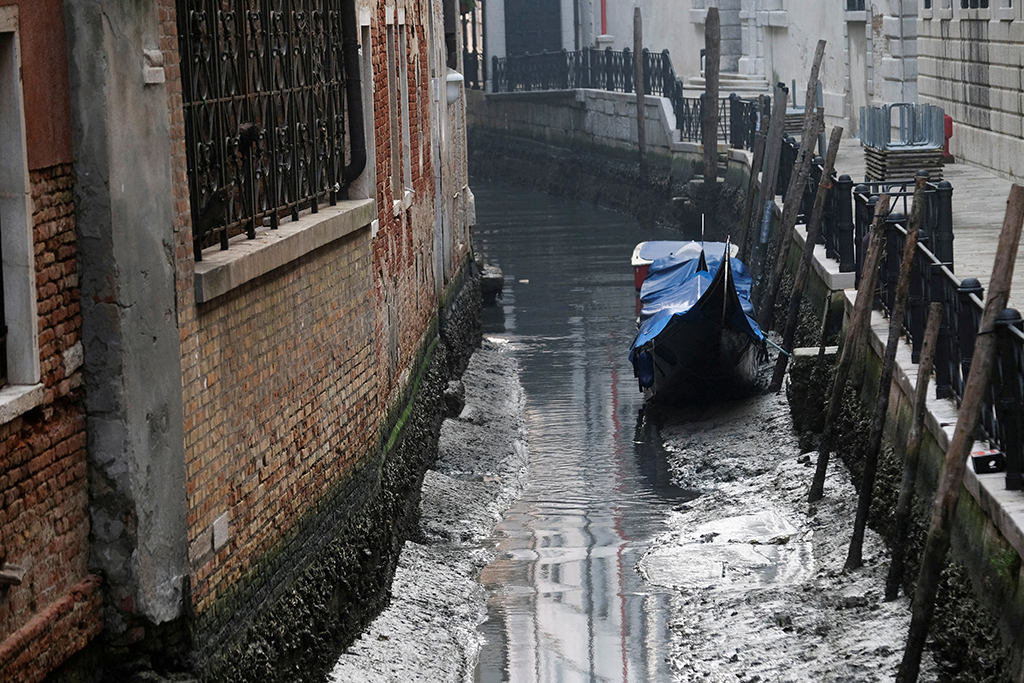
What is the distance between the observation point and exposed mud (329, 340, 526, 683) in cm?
780

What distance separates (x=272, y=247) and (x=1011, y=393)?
9.77ft

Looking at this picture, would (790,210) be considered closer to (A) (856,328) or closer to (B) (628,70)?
(A) (856,328)

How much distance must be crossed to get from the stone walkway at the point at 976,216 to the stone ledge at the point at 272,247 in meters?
4.04

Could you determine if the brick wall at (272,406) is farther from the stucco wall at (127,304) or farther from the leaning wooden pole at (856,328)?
the leaning wooden pole at (856,328)

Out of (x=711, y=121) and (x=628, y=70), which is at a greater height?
(x=628, y=70)

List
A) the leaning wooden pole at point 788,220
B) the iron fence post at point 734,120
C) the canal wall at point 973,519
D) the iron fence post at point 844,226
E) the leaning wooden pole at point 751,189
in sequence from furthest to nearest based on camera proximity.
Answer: the iron fence post at point 734,120 → the leaning wooden pole at point 751,189 → the leaning wooden pole at point 788,220 → the iron fence post at point 844,226 → the canal wall at point 973,519

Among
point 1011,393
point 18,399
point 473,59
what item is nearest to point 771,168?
point 1011,393

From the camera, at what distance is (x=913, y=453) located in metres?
7.68

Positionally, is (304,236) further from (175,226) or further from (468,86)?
(468,86)

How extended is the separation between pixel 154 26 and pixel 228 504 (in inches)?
69.7

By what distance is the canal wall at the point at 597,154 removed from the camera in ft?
88.0

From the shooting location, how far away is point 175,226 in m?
5.57

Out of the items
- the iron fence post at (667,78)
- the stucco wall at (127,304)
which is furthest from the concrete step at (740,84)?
the stucco wall at (127,304)

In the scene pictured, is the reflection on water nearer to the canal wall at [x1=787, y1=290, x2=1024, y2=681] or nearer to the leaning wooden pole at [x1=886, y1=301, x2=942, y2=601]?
the leaning wooden pole at [x1=886, y1=301, x2=942, y2=601]
